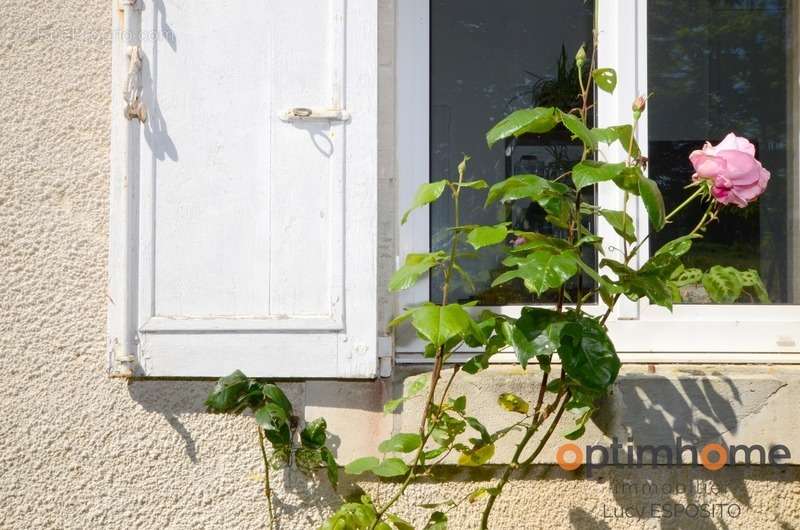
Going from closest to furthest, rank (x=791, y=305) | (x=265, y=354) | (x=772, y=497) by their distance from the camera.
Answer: (x=265, y=354) → (x=772, y=497) → (x=791, y=305)

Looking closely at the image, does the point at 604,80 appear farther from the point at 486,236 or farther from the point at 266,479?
the point at 266,479

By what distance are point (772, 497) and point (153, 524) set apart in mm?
1603


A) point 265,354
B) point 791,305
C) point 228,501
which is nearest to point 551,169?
point 791,305

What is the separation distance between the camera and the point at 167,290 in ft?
6.40

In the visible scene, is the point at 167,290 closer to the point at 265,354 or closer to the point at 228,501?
the point at 265,354

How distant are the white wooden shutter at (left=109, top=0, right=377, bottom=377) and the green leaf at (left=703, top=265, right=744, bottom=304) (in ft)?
2.81

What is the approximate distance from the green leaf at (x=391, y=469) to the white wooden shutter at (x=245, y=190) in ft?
0.83

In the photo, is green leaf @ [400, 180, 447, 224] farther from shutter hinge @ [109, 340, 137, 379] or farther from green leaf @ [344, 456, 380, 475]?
shutter hinge @ [109, 340, 137, 379]

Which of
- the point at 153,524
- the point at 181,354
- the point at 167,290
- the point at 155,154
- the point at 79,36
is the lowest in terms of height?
→ the point at 153,524

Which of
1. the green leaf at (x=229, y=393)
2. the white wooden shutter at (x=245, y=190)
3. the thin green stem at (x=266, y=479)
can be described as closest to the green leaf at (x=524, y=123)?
the white wooden shutter at (x=245, y=190)

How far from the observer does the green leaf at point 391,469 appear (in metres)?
1.72

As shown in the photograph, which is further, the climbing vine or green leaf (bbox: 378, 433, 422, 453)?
green leaf (bbox: 378, 433, 422, 453)

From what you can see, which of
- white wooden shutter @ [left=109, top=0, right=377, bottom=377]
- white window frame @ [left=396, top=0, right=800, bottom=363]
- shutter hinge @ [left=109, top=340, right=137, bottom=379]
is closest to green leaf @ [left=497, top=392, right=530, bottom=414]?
white window frame @ [left=396, top=0, right=800, bottom=363]

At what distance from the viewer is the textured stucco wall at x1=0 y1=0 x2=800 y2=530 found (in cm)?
204
